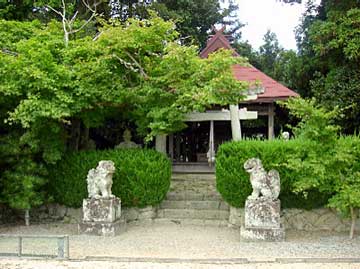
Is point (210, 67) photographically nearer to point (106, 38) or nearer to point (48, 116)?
point (106, 38)

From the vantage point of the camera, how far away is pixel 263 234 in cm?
855

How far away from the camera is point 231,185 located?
977 centimetres

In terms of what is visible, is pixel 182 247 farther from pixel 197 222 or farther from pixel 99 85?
pixel 99 85

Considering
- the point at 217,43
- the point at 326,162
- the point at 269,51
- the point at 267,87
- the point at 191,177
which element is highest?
the point at 269,51

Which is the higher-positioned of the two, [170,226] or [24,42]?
[24,42]

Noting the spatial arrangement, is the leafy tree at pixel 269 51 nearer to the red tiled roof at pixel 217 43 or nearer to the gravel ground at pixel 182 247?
the red tiled roof at pixel 217 43

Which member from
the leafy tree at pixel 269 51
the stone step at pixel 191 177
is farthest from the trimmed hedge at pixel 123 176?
the leafy tree at pixel 269 51

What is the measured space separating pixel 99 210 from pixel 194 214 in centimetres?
248

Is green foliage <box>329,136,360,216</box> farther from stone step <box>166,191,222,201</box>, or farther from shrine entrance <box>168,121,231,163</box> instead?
shrine entrance <box>168,121,231,163</box>

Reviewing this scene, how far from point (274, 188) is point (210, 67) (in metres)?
2.94

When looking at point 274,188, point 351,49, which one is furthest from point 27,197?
point 351,49

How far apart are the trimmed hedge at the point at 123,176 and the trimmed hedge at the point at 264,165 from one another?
4.86ft

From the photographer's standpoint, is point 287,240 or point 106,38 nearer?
point 287,240

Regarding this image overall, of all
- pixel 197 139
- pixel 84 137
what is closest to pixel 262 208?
pixel 84 137
